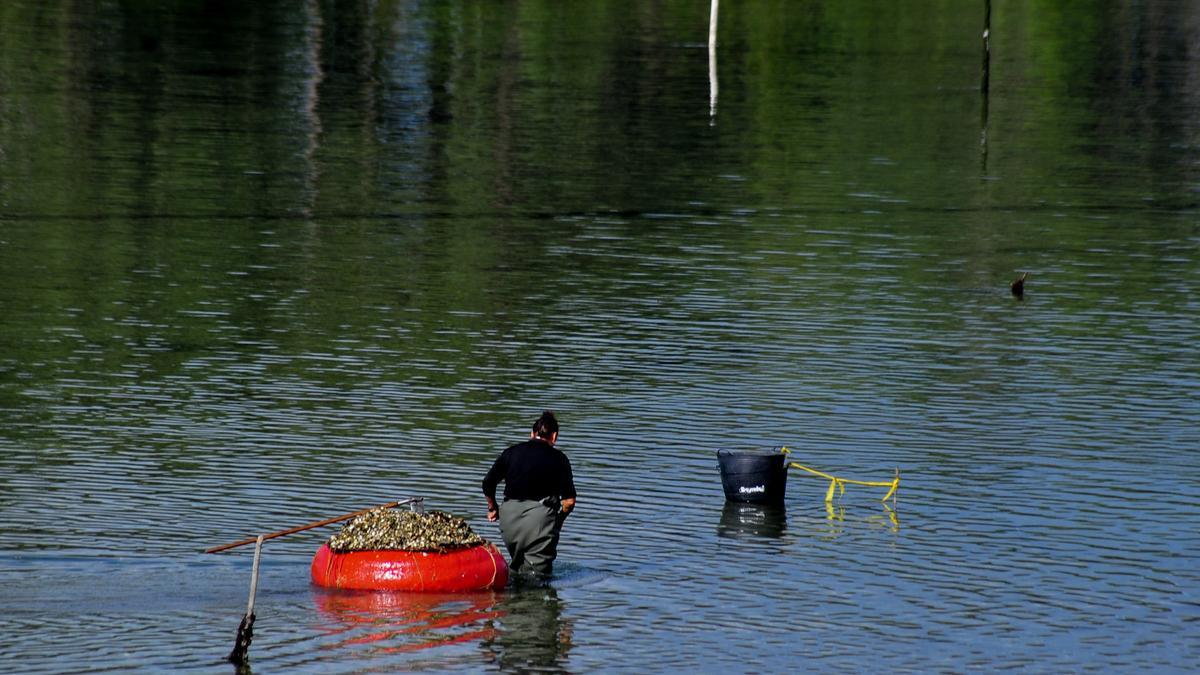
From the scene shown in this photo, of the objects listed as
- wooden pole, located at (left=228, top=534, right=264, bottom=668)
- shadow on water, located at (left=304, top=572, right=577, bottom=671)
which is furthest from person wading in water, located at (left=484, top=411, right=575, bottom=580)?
wooden pole, located at (left=228, top=534, right=264, bottom=668)

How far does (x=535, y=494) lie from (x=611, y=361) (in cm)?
1130

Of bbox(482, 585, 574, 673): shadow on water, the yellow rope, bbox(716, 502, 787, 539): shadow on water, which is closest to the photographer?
bbox(482, 585, 574, 673): shadow on water

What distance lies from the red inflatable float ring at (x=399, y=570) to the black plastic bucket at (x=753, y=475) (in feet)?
14.7

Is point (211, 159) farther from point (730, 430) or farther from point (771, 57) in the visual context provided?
point (771, 57)

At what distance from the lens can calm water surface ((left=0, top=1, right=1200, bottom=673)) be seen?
1880 cm

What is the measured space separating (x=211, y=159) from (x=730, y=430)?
28.7 metres

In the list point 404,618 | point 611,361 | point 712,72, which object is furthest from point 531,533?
point 712,72

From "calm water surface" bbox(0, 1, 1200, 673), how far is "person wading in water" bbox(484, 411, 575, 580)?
484 millimetres

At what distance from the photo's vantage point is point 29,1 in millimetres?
98000

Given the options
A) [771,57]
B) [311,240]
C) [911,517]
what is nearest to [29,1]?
[771,57]

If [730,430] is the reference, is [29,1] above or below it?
above

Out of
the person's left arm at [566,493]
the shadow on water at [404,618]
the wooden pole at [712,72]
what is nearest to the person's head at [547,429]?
the person's left arm at [566,493]

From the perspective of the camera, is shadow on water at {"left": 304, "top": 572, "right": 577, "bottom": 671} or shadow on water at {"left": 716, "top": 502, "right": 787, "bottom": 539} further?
shadow on water at {"left": 716, "top": 502, "right": 787, "bottom": 539}

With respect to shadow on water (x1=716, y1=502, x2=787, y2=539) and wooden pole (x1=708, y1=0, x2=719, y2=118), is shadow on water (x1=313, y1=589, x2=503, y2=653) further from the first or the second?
wooden pole (x1=708, y1=0, x2=719, y2=118)
